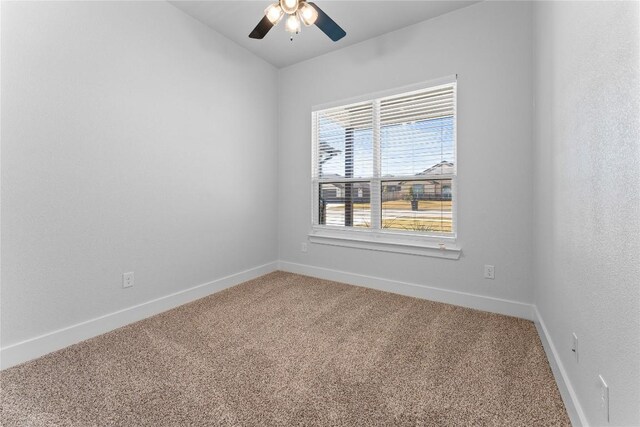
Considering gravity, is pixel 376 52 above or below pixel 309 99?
above

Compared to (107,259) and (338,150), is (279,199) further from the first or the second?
(107,259)

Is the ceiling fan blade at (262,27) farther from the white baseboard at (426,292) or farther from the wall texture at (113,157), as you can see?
the white baseboard at (426,292)

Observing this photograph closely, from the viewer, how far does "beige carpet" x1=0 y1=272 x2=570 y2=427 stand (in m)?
1.34

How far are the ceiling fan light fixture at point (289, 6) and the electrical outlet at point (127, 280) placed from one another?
2.39 metres

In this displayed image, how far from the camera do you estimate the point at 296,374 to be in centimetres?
165

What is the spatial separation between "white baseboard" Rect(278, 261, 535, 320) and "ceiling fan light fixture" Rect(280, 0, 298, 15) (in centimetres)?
260

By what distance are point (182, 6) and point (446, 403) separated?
3.64 m

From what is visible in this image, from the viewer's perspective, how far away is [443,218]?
284 centimetres

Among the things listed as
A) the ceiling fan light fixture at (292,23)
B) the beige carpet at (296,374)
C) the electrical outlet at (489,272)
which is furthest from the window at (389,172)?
the ceiling fan light fixture at (292,23)

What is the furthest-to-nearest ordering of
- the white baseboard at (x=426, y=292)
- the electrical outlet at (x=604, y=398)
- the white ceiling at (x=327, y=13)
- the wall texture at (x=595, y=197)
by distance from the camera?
1. the white ceiling at (x=327, y=13)
2. the white baseboard at (x=426, y=292)
3. the electrical outlet at (x=604, y=398)
4. the wall texture at (x=595, y=197)

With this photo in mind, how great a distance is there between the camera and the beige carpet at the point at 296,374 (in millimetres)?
1338

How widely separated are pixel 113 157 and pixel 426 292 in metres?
3.04

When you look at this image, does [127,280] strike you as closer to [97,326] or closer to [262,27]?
[97,326]

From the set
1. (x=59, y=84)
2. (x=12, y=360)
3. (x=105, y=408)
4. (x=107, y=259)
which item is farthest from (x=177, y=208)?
(x=105, y=408)
